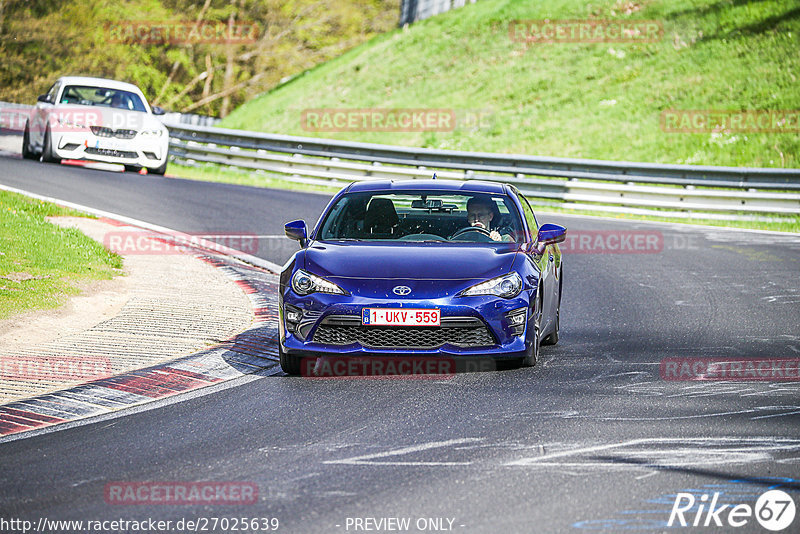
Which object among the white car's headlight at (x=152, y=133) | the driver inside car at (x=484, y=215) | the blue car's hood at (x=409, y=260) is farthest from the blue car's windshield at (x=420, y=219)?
the white car's headlight at (x=152, y=133)

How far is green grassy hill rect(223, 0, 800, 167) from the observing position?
3050 centimetres

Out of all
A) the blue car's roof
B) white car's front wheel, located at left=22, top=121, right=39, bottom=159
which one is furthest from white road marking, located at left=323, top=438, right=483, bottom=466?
white car's front wheel, located at left=22, top=121, right=39, bottom=159

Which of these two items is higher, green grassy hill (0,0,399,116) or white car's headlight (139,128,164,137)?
green grassy hill (0,0,399,116)

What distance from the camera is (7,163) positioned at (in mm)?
23359

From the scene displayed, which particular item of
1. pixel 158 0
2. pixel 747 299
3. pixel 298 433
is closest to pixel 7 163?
pixel 747 299

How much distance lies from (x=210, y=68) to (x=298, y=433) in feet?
202

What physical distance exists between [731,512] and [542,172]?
780 inches

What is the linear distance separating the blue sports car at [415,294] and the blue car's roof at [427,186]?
507mm

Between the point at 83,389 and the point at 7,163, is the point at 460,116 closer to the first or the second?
the point at 7,163

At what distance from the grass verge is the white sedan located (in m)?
6.73

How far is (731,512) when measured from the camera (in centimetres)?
521

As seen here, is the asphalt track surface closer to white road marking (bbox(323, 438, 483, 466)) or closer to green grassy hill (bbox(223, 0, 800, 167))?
white road marking (bbox(323, 438, 483, 466))

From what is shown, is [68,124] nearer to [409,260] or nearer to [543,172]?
[543,172]

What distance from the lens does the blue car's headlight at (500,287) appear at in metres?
8.38
